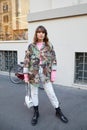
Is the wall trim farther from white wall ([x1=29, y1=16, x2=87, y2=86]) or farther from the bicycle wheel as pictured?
the bicycle wheel

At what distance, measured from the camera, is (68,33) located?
6.32 meters

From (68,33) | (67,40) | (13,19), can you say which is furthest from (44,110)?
(13,19)

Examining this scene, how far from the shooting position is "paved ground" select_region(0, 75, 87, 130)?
394 centimetres

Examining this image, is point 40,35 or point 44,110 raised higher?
point 40,35

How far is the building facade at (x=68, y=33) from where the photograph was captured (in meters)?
6.06

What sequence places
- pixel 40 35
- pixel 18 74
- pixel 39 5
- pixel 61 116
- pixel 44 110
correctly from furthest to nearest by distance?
pixel 39 5
pixel 18 74
pixel 44 110
pixel 61 116
pixel 40 35

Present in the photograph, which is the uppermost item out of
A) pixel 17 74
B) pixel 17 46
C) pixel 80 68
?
pixel 17 46

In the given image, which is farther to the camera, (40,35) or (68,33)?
(68,33)

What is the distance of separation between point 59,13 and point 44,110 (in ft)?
10.2

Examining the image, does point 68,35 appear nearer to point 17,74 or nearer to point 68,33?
point 68,33

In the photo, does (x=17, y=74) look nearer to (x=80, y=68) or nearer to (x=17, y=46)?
(x=17, y=46)

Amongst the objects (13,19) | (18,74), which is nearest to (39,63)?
(18,74)

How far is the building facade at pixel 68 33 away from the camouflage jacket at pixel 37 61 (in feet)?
7.88

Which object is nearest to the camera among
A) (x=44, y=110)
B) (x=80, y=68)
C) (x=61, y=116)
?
(x=61, y=116)
